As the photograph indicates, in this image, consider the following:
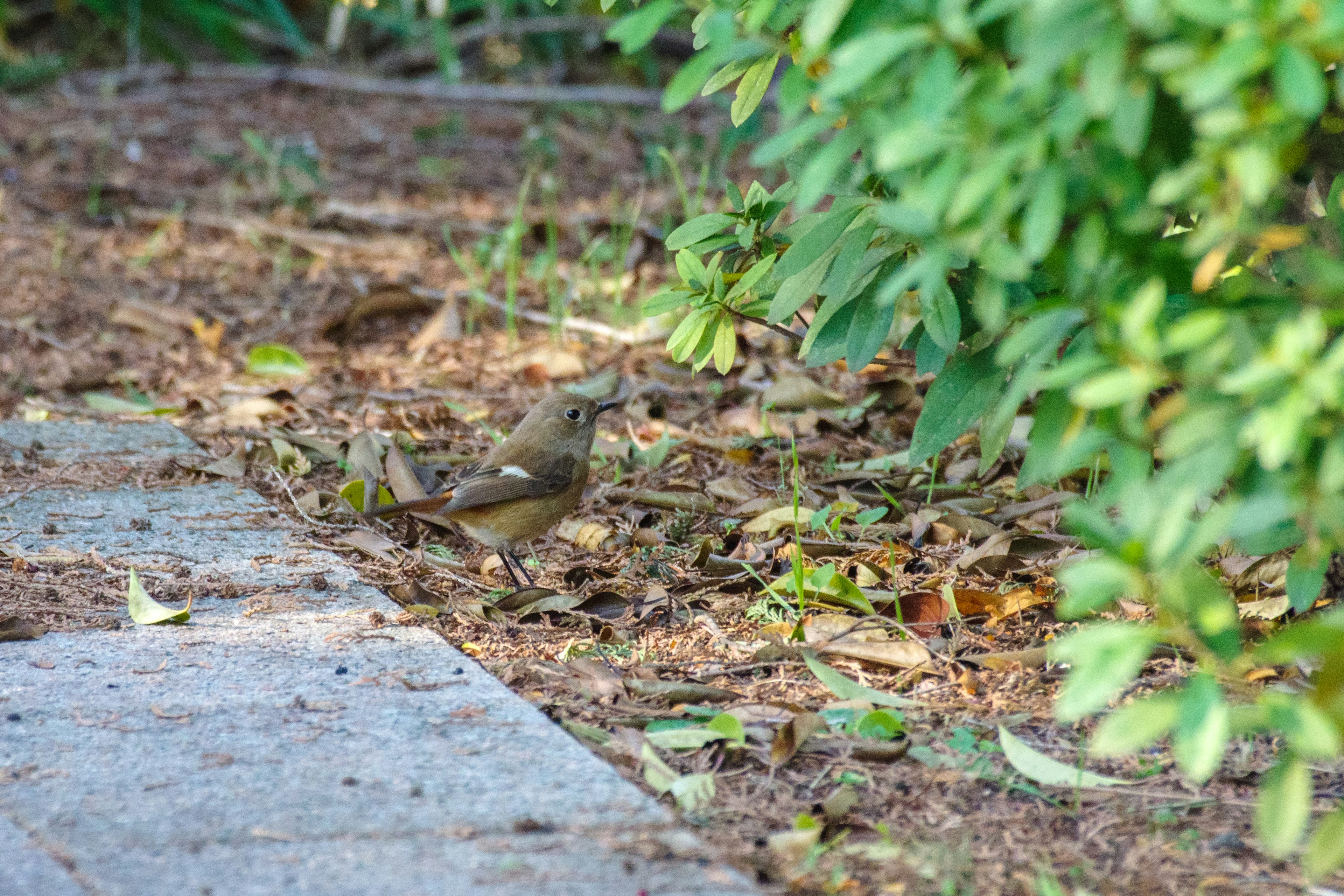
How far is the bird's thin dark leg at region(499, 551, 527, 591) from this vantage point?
4.14 m

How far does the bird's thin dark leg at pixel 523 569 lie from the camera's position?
4.21 meters

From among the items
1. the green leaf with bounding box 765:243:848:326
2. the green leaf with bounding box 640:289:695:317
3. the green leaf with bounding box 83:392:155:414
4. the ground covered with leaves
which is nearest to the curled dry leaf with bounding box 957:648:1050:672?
the ground covered with leaves

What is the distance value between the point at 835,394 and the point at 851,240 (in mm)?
2331

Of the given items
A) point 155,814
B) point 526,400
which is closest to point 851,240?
point 155,814

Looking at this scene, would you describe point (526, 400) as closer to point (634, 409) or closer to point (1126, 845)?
point (634, 409)

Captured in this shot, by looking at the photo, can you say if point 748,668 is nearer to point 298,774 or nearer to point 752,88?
point 298,774

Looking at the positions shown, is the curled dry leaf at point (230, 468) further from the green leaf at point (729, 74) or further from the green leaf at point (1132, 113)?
the green leaf at point (1132, 113)

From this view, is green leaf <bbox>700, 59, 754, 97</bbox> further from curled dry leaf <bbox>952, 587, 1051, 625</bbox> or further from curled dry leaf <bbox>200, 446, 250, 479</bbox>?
curled dry leaf <bbox>200, 446, 250, 479</bbox>

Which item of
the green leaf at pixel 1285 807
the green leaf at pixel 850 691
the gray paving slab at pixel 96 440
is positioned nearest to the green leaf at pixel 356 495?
the gray paving slab at pixel 96 440

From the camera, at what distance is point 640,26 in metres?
2.24

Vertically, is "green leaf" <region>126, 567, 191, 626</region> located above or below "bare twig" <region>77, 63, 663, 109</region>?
below

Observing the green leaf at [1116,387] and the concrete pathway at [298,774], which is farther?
the concrete pathway at [298,774]

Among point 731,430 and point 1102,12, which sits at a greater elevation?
point 1102,12

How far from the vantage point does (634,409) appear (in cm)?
557
